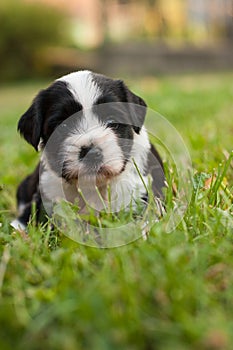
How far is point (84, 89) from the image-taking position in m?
3.75

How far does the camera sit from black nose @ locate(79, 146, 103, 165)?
140 inches

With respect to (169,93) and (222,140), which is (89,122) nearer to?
(222,140)

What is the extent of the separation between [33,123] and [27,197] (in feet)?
3.05

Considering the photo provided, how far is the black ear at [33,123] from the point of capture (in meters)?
3.96

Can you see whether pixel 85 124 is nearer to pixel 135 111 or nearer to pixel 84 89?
pixel 84 89

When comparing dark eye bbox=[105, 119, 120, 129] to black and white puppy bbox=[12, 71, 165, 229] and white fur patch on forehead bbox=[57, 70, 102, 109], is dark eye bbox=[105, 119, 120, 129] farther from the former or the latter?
white fur patch on forehead bbox=[57, 70, 102, 109]

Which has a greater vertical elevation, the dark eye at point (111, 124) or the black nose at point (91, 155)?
the dark eye at point (111, 124)

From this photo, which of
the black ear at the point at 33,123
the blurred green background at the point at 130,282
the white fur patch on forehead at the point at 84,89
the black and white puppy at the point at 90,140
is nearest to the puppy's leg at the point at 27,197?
the blurred green background at the point at 130,282

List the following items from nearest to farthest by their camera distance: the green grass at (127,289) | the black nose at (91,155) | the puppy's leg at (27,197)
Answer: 1. the green grass at (127,289)
2. the black nose at (91,155)
3. the puppy's leg at (27,197)

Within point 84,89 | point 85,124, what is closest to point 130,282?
point 85,124

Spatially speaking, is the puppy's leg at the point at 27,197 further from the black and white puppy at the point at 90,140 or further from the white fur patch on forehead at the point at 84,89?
the white fur patch on forehead at the point at 84,89

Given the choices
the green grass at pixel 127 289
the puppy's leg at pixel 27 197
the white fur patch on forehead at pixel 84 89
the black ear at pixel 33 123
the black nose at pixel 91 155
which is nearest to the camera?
the green grass at pixel 127 289

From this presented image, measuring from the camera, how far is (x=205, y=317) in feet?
6.48

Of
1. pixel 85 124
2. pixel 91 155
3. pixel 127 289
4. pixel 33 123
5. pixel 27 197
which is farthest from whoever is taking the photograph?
pixel 27 197
